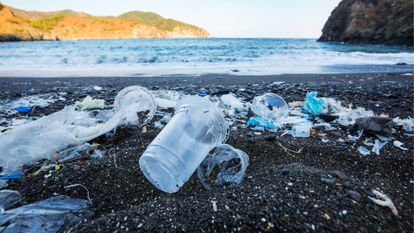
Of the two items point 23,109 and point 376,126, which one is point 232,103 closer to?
point 376,126

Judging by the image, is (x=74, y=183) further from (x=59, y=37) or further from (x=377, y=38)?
(x=59, y=37)

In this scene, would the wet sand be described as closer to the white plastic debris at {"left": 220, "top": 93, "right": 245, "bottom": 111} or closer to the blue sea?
the white plastic debris at {"left": 220, "top": 93, "right": 245, "bottom": 111}

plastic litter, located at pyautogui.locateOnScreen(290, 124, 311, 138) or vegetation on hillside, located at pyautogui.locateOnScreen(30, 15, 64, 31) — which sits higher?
vegetation on hillside, located at pyautogui.locateOnScreen(30, 15, 64, 31)

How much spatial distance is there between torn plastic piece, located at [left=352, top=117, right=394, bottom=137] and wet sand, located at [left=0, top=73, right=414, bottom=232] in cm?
12

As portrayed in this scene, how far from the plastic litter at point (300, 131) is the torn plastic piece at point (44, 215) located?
168 centimetres

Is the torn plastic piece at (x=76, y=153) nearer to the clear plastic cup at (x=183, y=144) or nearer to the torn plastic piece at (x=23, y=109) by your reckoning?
the clear plastic cup at (x=183, y=144)

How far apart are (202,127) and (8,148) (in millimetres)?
1421

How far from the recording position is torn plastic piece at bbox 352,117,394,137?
6.56ft

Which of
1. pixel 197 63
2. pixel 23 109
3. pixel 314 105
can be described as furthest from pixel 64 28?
pixel 314 105

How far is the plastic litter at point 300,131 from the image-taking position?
211cm

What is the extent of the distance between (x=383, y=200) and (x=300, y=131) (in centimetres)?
107

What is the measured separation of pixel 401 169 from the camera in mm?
1521

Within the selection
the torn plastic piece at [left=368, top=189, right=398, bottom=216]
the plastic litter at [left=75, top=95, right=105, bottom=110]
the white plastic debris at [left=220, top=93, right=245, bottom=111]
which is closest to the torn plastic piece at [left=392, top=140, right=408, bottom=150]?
the torn plastic piece at [left=368, top=189, right=398, bottom=216]

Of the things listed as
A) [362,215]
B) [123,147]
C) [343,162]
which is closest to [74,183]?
[123,147]
